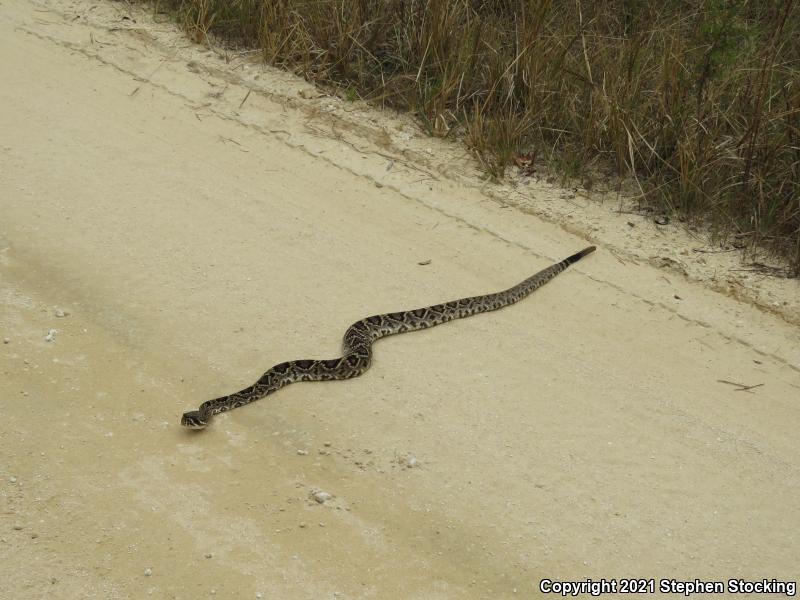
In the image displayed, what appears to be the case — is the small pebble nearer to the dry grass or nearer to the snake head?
the snake head

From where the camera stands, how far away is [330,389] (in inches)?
257

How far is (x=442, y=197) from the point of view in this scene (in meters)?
8.98

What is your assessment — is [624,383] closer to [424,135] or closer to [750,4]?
[424,135]

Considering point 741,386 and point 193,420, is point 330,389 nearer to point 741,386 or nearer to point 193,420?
point 193,420

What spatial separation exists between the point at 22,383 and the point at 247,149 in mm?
3919

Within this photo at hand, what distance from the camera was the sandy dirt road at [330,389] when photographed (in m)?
5.17

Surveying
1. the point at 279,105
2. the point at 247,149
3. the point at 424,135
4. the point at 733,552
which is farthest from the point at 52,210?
the point at 733,552

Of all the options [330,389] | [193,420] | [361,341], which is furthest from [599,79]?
[193,420]

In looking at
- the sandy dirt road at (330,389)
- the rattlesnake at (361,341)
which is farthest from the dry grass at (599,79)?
the rattlesnake at (361,341)

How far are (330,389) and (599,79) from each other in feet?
14.7

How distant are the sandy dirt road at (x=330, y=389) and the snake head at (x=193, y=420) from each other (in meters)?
0.08

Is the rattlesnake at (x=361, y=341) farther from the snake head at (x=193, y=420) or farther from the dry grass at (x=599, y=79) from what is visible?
the dry grass at (x=599, y=79)

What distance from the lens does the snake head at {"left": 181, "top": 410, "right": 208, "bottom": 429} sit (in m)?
5.87

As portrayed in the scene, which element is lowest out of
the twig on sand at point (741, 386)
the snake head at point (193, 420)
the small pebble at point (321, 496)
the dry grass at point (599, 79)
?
the snake head at point (193, 420)
